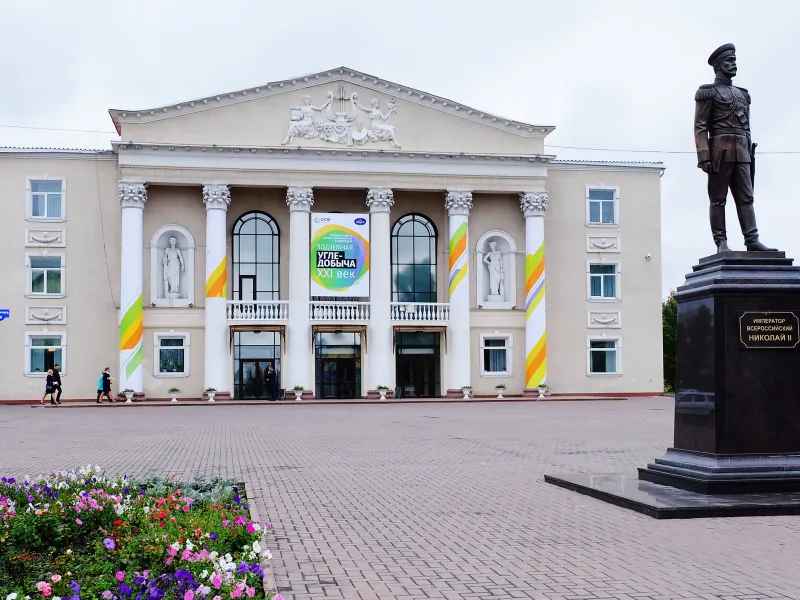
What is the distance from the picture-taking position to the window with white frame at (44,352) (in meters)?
41.7

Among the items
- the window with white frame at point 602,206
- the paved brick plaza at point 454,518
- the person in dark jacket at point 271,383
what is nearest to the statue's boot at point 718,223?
the paved brick plaza at point 454,518

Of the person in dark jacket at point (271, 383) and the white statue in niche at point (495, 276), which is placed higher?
the white statue in niche at point (495, 276)

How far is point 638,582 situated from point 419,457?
9.61 m

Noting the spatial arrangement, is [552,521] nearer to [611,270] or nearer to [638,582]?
[638,582]

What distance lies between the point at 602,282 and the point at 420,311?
964 centimetres

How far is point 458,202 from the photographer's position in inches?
1737

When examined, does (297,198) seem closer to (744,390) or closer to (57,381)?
(57,381)

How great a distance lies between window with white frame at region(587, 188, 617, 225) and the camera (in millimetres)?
46688

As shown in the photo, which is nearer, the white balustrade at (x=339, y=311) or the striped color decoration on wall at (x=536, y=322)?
the white balustrade at (x=339, y=311)

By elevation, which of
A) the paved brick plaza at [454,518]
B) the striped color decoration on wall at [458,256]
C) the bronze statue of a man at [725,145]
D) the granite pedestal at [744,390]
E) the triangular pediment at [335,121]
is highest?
the triangular pediment at [335,121]

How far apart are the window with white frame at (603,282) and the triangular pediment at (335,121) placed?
6.84m

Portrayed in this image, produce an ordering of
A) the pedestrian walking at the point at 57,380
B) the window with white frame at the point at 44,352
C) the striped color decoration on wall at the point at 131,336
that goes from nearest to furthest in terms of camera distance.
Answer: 1. the pedestrian walking at the point at 57,380
2. the striped color decoration on wall at the point at 131,336
3. the window with white frame at the point at 44,352

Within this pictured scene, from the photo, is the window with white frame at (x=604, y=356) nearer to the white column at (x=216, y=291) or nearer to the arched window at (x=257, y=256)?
the arched window at (x=257, y=256)

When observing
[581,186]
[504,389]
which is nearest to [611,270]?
[581,186]
